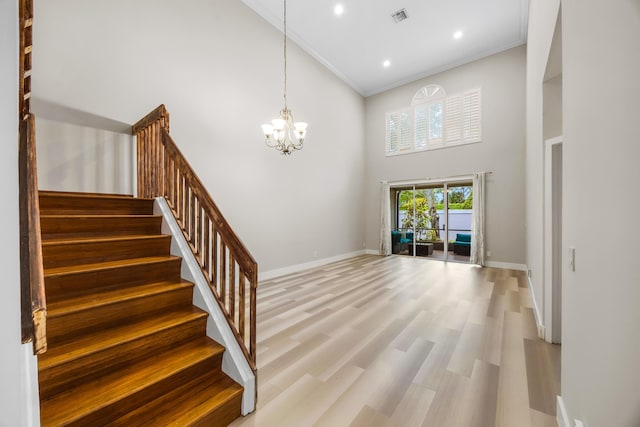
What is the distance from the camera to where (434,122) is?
6.96 meters

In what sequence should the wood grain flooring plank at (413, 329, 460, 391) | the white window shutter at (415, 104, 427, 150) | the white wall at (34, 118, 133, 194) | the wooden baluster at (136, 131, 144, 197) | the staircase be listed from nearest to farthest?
the staircase
the wood grain flooring plank at (413, 329, 460, 391)
the white wall at (34, 118, 133, 194)
the wooden baluster at (136, 131, 144, 197)
the white window shutter at (415, 104, 427, 150)

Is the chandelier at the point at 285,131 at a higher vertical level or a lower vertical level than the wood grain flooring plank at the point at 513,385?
higher

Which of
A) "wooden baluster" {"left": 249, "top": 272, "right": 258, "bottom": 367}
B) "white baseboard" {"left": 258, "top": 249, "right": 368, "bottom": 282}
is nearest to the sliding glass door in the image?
"white baseboard" {"left": 258, "top": 249, "right": 368, "bottom": 282}

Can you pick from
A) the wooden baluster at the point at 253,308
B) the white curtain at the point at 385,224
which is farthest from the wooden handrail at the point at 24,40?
the white curtain at the point at 385,224

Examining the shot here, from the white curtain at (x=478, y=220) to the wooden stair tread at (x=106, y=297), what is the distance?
21.0 feet

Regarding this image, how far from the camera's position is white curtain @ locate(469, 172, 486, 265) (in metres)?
6.13

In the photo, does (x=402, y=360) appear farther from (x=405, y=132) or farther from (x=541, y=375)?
(x=405, y=132)

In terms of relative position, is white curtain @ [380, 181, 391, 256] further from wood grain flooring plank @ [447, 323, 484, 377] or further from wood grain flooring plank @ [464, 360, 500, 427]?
wood grain flooring plank @ [464, 360, 500, 427]

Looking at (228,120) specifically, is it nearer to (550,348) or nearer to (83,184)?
(83,184)

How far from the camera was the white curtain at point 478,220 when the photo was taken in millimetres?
6133

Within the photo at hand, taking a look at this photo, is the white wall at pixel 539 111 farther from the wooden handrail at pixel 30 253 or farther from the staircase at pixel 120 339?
the staircase at pixel 120 339

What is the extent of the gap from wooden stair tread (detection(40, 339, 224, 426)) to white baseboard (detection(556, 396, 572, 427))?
210 cm

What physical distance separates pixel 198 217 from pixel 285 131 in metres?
3.49

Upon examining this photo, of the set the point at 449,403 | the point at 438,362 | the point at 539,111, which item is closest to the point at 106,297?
the point at 449,403
